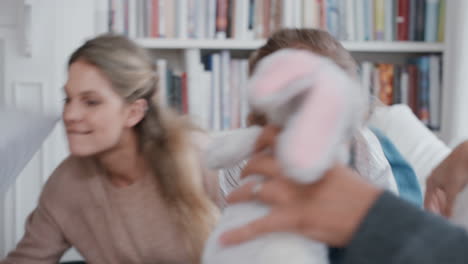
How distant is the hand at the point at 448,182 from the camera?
66cm

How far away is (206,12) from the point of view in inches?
83.9

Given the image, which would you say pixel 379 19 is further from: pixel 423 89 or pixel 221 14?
pixel 221 14

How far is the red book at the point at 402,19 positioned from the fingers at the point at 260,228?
1979mm

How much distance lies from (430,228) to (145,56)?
112 cm

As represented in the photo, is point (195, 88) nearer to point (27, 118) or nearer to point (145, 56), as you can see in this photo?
point (145, 56)

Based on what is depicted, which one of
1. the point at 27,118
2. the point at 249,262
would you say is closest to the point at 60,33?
the point at 27,118

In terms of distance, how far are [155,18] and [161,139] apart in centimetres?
82

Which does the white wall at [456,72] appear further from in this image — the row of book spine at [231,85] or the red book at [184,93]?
the red book at [184,93]

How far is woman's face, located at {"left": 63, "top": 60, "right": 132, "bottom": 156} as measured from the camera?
4.25 ft

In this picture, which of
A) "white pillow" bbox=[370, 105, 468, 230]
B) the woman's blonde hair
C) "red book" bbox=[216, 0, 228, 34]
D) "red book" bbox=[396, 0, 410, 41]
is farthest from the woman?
"red book" bbox=[396, 0, 410, 41]

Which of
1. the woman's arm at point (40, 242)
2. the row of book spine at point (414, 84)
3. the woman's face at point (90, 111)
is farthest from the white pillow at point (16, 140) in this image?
the row of book spine at point (414, 84)

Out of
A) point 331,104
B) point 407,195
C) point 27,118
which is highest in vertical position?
point 331,104

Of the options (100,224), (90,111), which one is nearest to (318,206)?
(90,111)

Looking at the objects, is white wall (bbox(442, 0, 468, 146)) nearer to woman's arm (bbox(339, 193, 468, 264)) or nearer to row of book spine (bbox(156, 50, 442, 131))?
row of book spine (bbox(156, 50, 442, 131))
